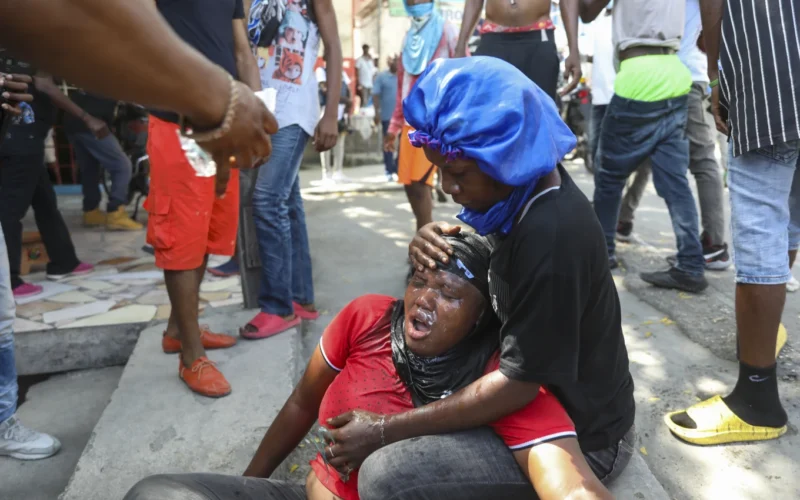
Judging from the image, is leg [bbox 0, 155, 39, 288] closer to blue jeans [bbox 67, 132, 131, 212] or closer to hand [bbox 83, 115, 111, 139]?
hand [bbox 83, 115, 111, 139]

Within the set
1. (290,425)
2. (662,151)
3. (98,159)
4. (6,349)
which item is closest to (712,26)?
(662,151)

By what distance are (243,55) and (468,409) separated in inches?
73.7

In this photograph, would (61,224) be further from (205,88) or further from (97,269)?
(205,88)

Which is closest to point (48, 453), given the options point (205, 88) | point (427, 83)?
point (205, 88)

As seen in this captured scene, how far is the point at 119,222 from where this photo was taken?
6.07m

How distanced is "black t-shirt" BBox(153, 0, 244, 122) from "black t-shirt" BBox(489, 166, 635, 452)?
4.68 ft

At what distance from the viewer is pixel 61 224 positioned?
14.6 feet

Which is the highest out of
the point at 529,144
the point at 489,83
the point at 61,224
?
the point at 489,83

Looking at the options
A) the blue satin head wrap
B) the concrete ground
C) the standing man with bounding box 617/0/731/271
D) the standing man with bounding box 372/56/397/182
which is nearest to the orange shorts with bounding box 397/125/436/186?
the standing man with bounding box 617/0/731/271

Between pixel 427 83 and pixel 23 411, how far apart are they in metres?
2.67

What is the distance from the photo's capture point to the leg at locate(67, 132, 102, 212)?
561 centimetres

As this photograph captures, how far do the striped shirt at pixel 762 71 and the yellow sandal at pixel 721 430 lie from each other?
0.94 metres

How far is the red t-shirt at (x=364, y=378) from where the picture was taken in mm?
1604

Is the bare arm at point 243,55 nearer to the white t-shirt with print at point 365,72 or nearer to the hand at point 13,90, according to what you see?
the hand at point 13,90
